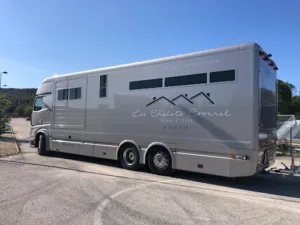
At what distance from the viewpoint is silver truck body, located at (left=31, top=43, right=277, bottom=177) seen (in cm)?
691

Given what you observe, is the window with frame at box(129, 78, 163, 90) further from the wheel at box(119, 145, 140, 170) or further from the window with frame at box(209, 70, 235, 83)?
the wheel at box(119, 145, 140, 170)

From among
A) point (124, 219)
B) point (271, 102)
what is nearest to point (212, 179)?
point (271, 102)

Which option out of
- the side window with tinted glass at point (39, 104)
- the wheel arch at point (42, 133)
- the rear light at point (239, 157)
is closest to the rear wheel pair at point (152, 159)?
the rear light at point (239, 157)

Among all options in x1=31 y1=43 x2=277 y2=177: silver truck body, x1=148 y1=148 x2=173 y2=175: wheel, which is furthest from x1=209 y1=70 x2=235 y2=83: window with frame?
x1=148 y1=148 x2=173 y2=175: wheel

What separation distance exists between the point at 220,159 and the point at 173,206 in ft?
7.22

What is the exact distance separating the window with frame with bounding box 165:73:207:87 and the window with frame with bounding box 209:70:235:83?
0.20 meters

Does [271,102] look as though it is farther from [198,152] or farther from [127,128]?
[127,128]

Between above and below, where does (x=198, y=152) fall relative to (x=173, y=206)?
above

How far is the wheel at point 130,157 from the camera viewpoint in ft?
29.5

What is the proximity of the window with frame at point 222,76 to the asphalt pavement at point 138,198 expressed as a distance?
273 cm

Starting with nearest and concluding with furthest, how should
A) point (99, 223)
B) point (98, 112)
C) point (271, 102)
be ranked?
point (99, 223) → point (271, 102) → point (98, 112)

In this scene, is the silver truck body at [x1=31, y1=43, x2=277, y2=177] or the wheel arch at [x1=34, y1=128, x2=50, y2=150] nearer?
the silver truck body at [x1=31, y1=43, x2=277, y2=177]

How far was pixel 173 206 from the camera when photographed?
218 inches

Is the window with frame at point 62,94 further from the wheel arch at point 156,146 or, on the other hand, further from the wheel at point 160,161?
the wheel at point 160,161
